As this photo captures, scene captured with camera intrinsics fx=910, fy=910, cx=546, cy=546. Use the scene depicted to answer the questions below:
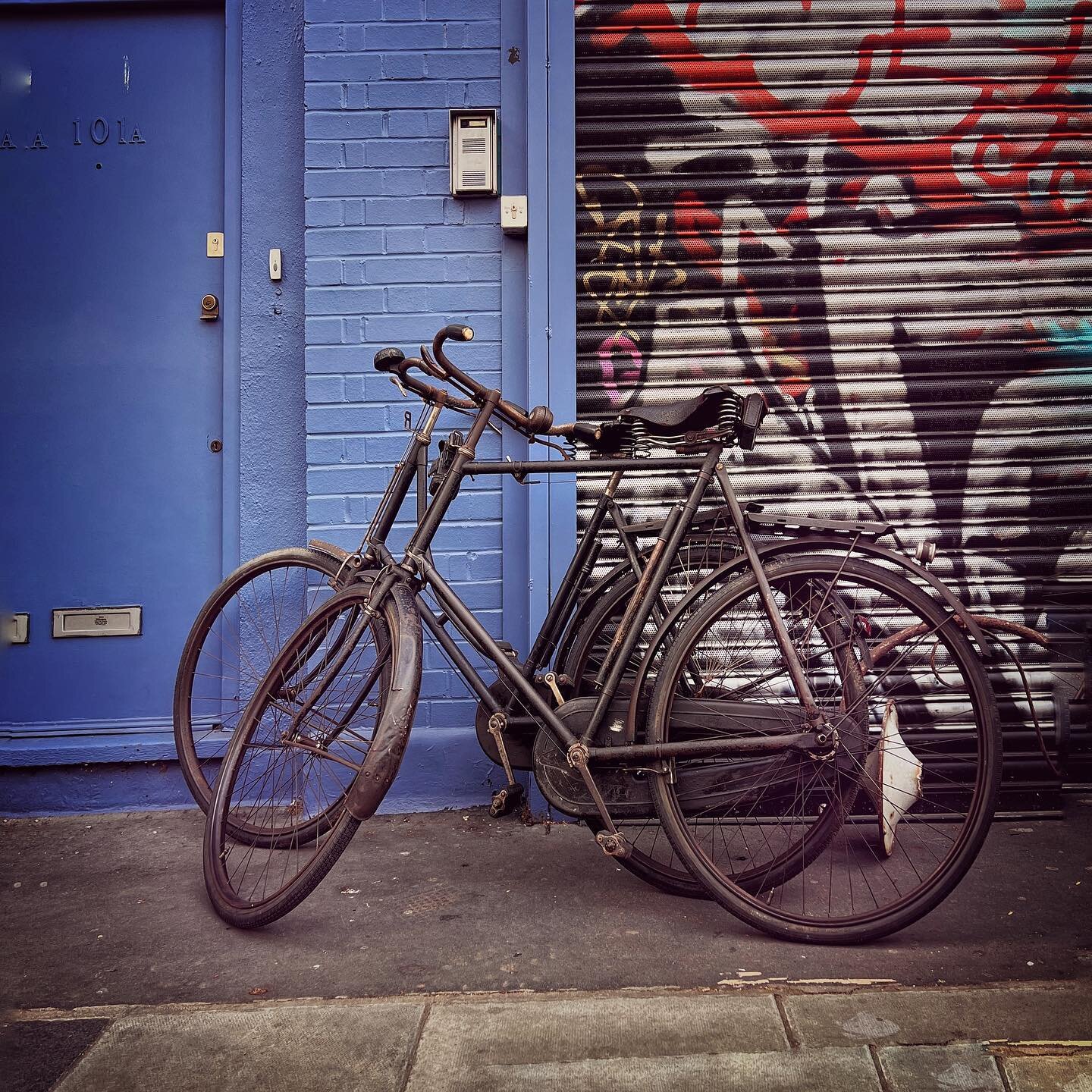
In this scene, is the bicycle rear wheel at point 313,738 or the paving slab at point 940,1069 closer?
the paving slab at point 940,1069

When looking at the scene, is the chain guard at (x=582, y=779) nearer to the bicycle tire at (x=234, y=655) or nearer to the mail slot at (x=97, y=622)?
the bicycle tire at (x=234, y=655)

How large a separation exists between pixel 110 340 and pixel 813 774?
335 cm

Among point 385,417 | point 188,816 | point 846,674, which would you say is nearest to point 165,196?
point 385,417

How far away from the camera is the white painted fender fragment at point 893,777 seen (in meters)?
2.96

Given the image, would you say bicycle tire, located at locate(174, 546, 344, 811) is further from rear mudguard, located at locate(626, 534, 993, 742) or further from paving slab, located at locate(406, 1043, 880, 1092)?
paving slab, located at locate(406, 1043, 880, 1092)

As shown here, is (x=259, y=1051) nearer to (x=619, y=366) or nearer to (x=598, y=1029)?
(x=598, y=1029)

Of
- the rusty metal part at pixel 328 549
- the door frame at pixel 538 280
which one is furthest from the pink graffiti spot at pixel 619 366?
the rusty metal part at pixel 328 549

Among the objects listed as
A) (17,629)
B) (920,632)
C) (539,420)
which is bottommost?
(17,629)

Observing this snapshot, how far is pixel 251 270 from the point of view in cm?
391

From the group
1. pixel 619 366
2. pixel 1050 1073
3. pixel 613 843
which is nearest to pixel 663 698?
pixel 613 843

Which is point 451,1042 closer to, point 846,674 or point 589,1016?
point 589,1016

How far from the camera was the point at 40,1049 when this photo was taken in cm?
209

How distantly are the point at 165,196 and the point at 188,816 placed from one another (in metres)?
2.66

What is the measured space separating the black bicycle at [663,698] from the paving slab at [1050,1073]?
546mm
